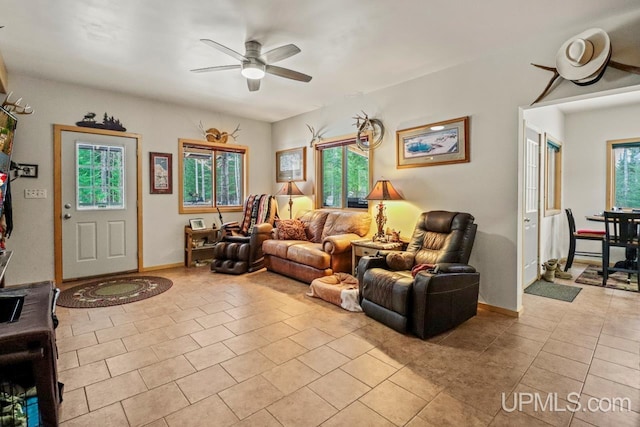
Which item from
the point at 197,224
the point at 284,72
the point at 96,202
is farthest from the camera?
the point at 197,224

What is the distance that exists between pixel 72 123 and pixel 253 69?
2915mm

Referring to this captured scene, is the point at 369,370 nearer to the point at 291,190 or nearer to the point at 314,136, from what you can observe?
the point at 291,190

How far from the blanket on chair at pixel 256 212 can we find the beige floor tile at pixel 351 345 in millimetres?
3012

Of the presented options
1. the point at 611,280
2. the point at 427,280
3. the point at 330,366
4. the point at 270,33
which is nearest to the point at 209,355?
the point at 330,366

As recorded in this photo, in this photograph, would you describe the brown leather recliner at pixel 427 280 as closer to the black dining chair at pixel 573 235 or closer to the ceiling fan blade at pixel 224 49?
the ceiling fan blade at pixel 224 49

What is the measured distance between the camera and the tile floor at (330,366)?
71.0 inches

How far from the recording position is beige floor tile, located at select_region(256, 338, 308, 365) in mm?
2408

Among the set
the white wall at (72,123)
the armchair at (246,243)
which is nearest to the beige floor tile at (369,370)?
the armchair at (246,243)

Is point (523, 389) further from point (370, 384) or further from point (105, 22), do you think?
point (105, 22)

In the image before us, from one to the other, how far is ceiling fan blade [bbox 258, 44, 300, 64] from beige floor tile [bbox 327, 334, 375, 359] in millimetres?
2458

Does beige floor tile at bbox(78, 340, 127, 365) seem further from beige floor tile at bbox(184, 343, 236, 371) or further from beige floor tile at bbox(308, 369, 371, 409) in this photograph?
beige floor tile at bbox(308, 369, 371, 409)

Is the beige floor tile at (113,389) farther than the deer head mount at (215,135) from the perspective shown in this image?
No

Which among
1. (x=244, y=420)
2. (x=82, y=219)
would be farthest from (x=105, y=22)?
(x=244, y=420)

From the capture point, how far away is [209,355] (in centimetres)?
245
